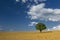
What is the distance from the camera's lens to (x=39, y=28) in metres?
49.6

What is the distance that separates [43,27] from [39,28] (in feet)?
4.50

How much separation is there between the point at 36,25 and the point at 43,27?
2442mm

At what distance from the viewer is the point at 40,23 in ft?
162

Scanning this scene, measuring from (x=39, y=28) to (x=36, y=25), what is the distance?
4.62 feet

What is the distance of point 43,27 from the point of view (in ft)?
161

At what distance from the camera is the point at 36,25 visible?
50.0 metres

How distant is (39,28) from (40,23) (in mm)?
1662

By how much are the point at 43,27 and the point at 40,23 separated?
1.59 m
